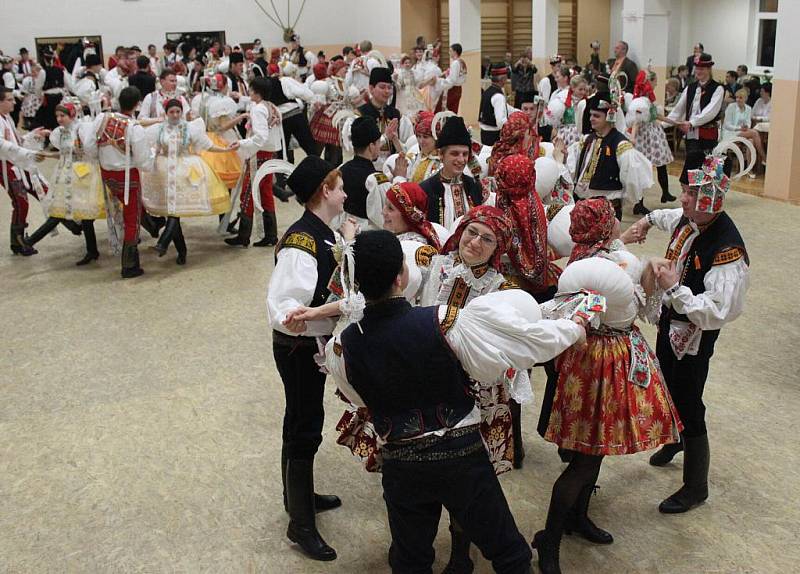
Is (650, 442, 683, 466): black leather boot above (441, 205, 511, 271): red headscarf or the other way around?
the other way around

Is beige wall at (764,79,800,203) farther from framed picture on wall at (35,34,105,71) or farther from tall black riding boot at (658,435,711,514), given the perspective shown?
framed picture on wall at (35,34,105,71)

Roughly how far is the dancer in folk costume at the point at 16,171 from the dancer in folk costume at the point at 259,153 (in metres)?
1.84

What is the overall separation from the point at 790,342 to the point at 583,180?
2.16 meters

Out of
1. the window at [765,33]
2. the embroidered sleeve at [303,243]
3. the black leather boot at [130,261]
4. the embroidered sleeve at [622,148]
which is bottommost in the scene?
the black leather boot at [130,261]

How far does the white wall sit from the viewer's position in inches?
858

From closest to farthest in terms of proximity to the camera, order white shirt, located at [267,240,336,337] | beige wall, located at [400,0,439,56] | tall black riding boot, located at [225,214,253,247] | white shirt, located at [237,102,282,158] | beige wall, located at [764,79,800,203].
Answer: white shirt, located at [267,240,336,337] → white shirt, located at [237,102,282,158] → tall black riding boot, located at [225,214,253,247] → beige wall, located at [764,79,800,203] → beige wall, located at [400,0,439,56]

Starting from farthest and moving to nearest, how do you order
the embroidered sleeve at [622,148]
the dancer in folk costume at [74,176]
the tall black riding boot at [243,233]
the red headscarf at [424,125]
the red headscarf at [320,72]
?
the red headscarf at [320,72], the tall black riding boot at [243,233], the dancer in folk costume at [74,176], the embroidered sleeve at [622,148], the red headscarf at [424,125]

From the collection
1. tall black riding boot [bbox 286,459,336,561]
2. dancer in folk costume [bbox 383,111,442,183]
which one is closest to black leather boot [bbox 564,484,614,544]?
tall black riding boot [bbox 286,459,336,561]

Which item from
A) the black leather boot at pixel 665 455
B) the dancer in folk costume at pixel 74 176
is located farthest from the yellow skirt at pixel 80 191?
the black leather boot at pixel 665 455

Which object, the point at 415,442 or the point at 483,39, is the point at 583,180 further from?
the point at 483,39

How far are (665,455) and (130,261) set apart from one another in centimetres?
521

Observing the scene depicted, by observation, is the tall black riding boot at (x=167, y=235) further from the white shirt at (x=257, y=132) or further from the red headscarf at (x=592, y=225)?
the red headscarf at (x=592, y=225)

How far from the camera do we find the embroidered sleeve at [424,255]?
11.2 feet

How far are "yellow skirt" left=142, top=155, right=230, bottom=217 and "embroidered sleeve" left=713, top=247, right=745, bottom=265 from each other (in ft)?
17.2
